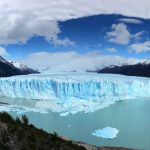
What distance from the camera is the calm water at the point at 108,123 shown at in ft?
46.9

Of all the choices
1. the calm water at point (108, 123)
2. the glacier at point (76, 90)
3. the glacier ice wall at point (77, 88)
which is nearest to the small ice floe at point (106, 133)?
the calm water at point (108, 123)

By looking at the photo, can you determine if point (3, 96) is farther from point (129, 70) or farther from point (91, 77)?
point (129, 70)

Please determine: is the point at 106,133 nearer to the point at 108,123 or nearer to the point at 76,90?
the point at 108,123

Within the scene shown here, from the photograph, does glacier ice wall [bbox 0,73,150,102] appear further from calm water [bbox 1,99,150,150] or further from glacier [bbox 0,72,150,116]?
calm water [bbox 1,99,150,150]

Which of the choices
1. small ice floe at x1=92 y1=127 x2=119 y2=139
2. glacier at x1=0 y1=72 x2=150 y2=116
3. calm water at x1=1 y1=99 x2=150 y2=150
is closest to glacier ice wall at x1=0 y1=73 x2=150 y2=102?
glacier at x1=0 y1=72 x2=150 y2=116

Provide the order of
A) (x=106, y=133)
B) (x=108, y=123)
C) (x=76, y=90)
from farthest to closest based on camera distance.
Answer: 1. (x=76, y=90)
2. (x=108, y=123)
3. (x=106, y=133)

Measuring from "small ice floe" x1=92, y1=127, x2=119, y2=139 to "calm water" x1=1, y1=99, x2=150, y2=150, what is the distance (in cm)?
22

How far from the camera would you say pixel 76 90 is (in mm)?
25312

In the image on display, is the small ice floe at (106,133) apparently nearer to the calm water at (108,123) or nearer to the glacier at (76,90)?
the calm water at (108,123)

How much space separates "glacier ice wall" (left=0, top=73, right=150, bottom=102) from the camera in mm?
25297

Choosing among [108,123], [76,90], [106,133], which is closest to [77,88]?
[76,90]

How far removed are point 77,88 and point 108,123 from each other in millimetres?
7415

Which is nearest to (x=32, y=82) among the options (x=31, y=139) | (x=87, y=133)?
(x=87, y=133)

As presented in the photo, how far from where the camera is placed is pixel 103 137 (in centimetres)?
1491
